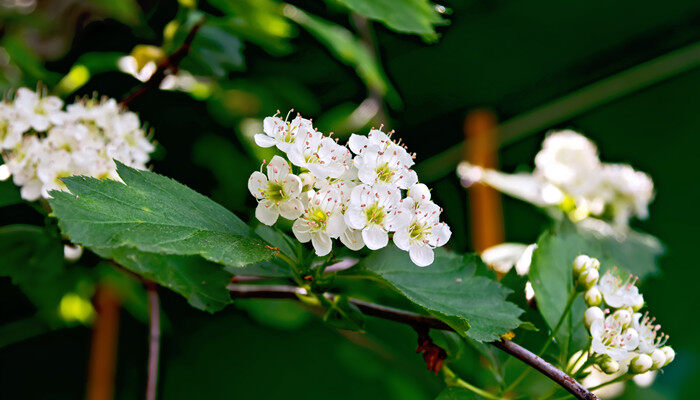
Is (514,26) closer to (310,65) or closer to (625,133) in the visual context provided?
(625,133)

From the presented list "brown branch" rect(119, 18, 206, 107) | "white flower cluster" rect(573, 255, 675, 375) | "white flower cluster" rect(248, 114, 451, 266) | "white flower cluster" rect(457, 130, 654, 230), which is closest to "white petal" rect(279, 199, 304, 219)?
"white flower cluster" rect(248, 114, 451, 266)

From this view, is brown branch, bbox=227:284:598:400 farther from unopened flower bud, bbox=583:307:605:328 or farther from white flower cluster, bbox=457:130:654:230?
white flower cluster, bbox=457:130:654:230

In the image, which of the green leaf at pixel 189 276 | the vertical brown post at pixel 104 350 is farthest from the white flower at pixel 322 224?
the vertical brown post at pixel 104 350

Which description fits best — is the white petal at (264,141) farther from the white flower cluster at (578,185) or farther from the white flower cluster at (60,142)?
the white flower cluster at (578,185)

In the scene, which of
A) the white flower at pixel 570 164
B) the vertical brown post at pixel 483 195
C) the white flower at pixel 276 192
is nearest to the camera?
the white flower at pixel 276 192

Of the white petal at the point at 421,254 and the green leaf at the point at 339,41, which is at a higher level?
the green leaf at the point at 339,41

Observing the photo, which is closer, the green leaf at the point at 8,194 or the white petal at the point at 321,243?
the white petal at the point at 321,243

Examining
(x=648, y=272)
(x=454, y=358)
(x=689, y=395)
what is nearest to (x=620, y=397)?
(x=648, y=272)
